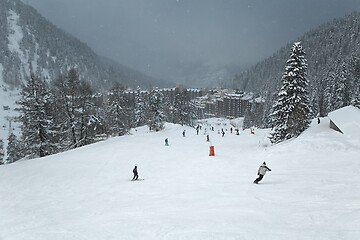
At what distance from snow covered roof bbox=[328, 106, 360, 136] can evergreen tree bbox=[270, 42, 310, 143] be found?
10.6 feet

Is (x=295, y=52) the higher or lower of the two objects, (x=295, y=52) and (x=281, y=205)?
the higher

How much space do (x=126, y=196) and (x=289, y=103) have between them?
22937mm

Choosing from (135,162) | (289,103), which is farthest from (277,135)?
Result: (135,162)

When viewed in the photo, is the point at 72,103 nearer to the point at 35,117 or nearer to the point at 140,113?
the point at 35,117

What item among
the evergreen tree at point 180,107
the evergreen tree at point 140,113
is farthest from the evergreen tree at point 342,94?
the evergreen tree at point 140,113

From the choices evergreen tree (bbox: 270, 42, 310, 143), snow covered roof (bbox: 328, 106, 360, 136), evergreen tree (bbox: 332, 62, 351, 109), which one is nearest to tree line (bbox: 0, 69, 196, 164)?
evergreen tree (bbox: 270, 42, 310, 143)

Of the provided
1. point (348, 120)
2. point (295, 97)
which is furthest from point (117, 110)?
point (348, 120)

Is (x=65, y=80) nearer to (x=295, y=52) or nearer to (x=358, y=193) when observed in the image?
(x=295, y=52)

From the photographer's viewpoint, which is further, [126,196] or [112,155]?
[112,155]

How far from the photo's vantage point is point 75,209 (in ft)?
42.3

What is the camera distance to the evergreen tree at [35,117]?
28844 mm

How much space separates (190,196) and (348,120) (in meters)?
21.5

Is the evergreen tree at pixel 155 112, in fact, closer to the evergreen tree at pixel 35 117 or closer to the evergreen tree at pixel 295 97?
the evergreen tree at pixel 35 117

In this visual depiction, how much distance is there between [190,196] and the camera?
1359cm
